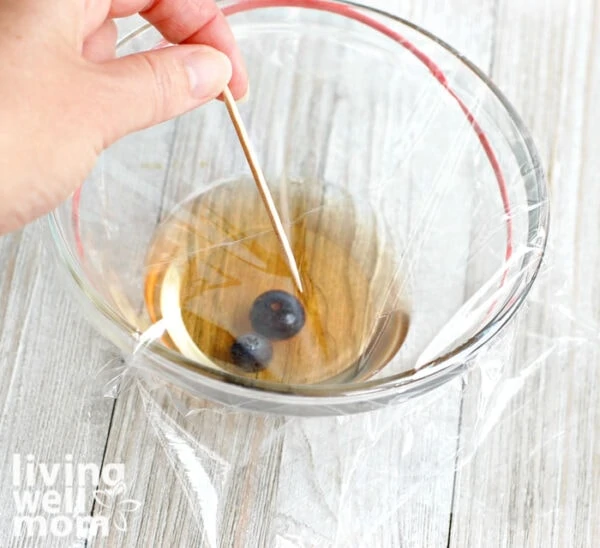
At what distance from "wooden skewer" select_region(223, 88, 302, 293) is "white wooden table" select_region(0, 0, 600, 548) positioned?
14 cm

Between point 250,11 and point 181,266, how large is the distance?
0.75 ft

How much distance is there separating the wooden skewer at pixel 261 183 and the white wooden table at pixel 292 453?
0.14 m

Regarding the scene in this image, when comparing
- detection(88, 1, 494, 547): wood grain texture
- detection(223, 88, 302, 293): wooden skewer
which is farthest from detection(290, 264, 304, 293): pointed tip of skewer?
detection(88, 1, 494, 547): wood grain texture

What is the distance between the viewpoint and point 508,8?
2.93ft

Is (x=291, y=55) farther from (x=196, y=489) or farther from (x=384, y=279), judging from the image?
(x=196, y=489)

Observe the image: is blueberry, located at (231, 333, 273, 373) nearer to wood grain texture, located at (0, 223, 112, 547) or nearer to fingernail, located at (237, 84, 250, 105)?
wood grain texture, located at (0, 223, 112, 547)

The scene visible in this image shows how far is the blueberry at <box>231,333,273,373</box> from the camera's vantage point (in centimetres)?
69

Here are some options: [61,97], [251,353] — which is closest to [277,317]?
[251,353]

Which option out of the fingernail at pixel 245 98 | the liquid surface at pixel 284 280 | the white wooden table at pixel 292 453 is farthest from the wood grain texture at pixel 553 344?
the fingernail at pixel 245 98

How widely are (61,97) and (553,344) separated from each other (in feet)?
1.49

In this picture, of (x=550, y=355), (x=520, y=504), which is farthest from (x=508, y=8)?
(x=520, y=504)

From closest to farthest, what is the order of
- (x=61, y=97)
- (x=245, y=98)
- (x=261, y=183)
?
(x=61, y=97)
(x=261, y=183)
(x=245, y=98)

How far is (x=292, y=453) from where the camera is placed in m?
0.68

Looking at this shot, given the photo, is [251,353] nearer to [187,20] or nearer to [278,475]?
[278,475]
